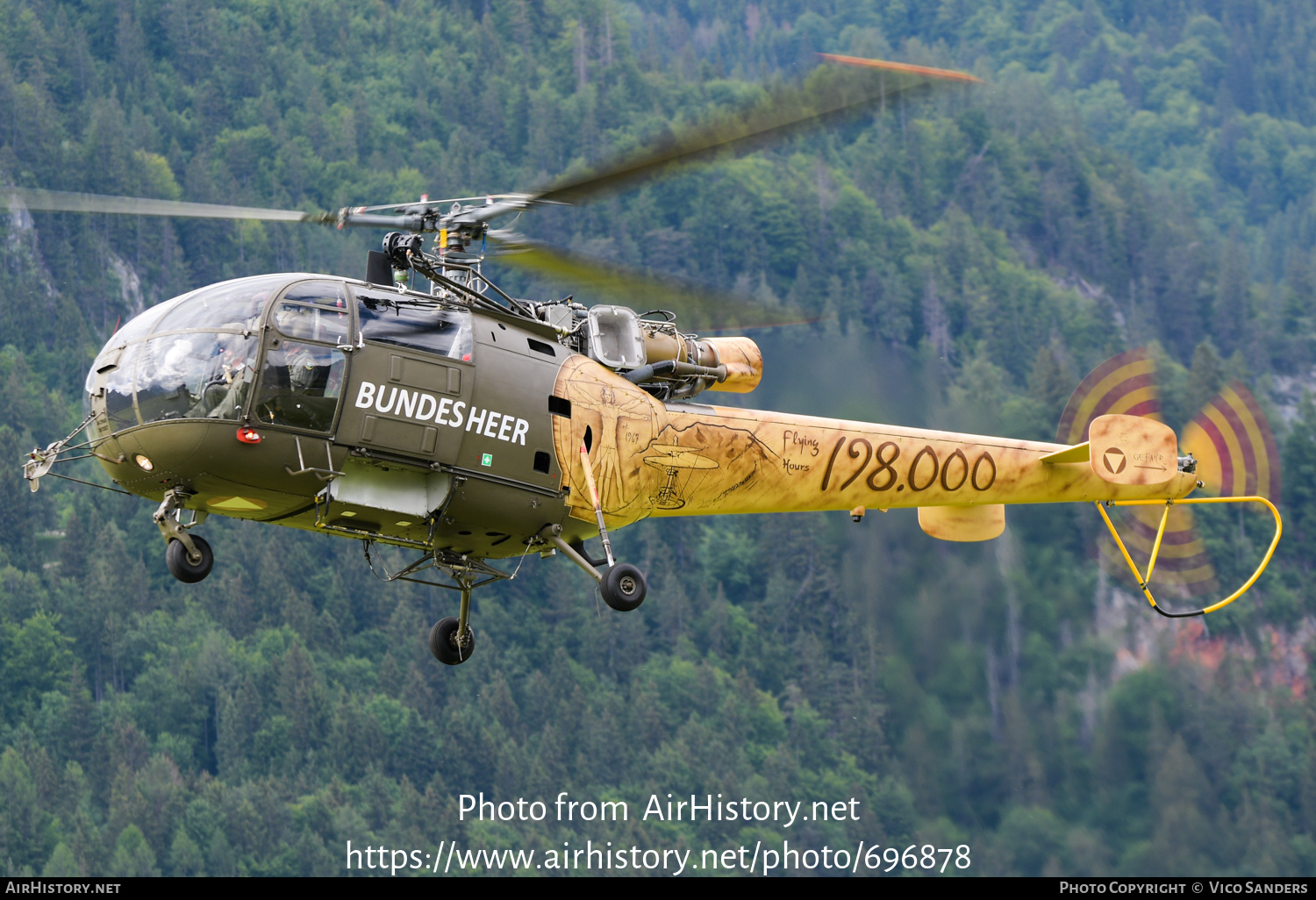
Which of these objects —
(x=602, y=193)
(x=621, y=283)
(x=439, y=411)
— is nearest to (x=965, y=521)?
(x=621, y=283)

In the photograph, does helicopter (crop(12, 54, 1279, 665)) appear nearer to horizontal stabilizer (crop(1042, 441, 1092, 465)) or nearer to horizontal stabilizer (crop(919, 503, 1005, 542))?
horizontal stabilizer (crop(919, 503, 1005, 542))

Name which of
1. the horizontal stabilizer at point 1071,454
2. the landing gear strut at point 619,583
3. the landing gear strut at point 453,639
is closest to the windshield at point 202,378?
the landing gear strut at point 619,583

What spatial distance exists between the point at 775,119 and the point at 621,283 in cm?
428

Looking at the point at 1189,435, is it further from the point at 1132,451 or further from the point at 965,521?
the point at 965,521

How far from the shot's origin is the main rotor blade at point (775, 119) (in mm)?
18250

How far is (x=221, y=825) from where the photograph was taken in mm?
82062

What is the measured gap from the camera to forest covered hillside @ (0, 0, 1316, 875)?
51375 millimetres

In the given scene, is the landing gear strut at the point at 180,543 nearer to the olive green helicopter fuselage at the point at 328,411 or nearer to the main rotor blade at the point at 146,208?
the olive green helicopter fuselage at the point at 328,411

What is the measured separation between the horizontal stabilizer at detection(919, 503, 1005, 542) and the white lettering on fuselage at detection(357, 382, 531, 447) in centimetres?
703

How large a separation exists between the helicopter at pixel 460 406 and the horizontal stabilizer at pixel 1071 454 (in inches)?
94.7

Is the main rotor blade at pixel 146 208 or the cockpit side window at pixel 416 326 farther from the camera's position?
the main rotor blade at pixel 146 208

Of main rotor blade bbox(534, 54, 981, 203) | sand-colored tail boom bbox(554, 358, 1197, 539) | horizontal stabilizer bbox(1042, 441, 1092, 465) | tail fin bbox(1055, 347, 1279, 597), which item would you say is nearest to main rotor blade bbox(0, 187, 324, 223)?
main rotor blade bbox(534, 54, 981, 203)

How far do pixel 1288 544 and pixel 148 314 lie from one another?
6376cm
